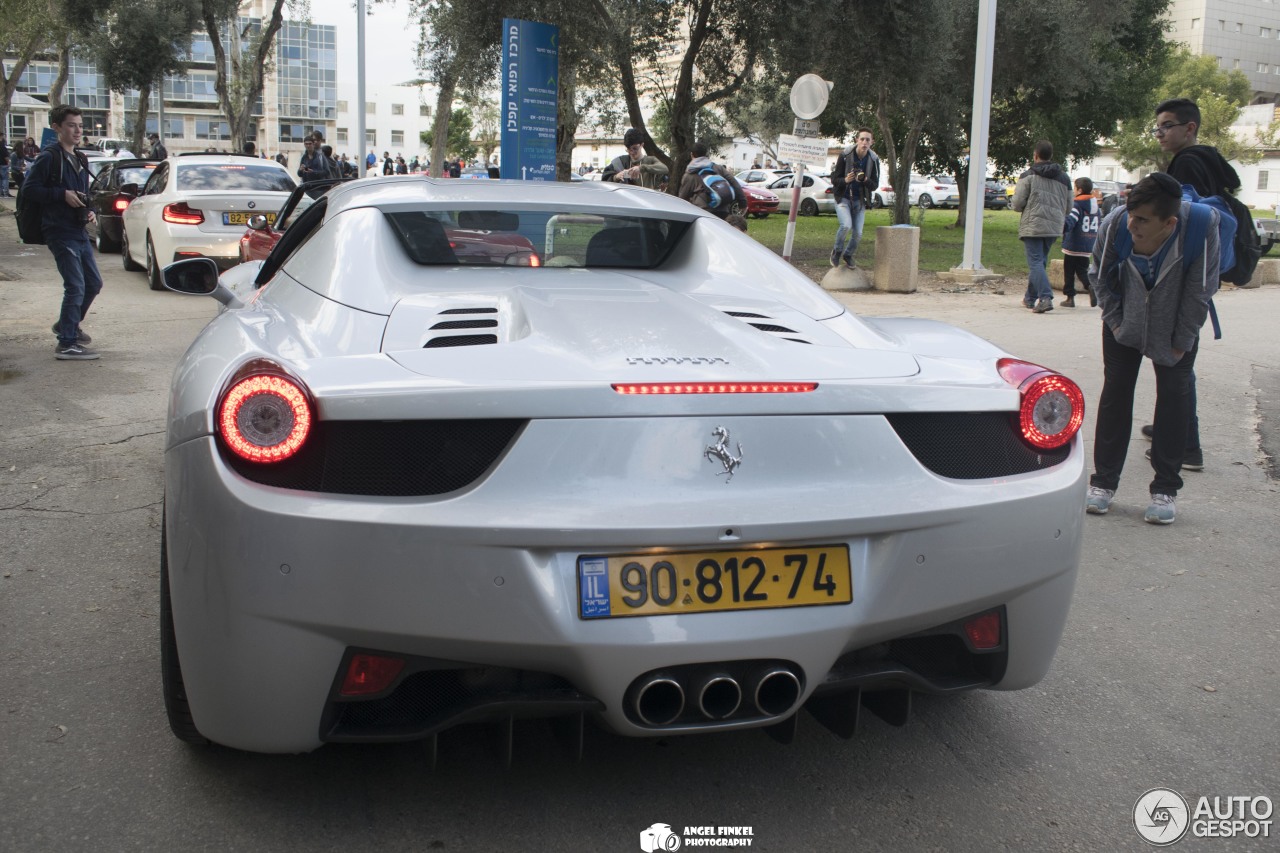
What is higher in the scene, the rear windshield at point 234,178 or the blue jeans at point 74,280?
the rear windshield at point 234,178

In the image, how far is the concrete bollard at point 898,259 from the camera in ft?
50.2

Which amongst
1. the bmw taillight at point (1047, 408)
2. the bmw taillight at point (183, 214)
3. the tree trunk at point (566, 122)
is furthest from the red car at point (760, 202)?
the bmw taillight at point (1047, 408)

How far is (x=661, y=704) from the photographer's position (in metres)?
2.35

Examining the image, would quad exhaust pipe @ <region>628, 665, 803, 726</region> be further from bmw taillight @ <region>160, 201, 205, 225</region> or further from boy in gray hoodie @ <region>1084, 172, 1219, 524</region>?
bmw taillight @ <region>160, 201, 205, 225</region>

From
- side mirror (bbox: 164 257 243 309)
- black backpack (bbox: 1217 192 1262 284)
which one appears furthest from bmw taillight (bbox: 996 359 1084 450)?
black backpack (bbox: 1217 192 1262 284)

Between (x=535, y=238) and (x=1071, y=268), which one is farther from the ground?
(x=535, y=238)

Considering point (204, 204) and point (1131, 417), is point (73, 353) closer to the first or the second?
point (204, 204)

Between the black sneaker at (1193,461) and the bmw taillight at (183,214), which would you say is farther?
the bmw taillight at (183,214)

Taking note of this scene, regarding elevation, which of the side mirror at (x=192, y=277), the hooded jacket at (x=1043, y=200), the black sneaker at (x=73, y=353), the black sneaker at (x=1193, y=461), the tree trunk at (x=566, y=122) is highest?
the tree trunk at (x=566, y=122)

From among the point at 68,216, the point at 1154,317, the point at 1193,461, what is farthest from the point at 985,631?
the point at 68,216

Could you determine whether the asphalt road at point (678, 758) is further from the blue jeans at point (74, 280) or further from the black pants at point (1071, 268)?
the black pants at point (1071, 268)

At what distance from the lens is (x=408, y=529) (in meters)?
2.20

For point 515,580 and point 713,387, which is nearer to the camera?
point 515,580

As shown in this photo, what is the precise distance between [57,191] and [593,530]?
7893mm
